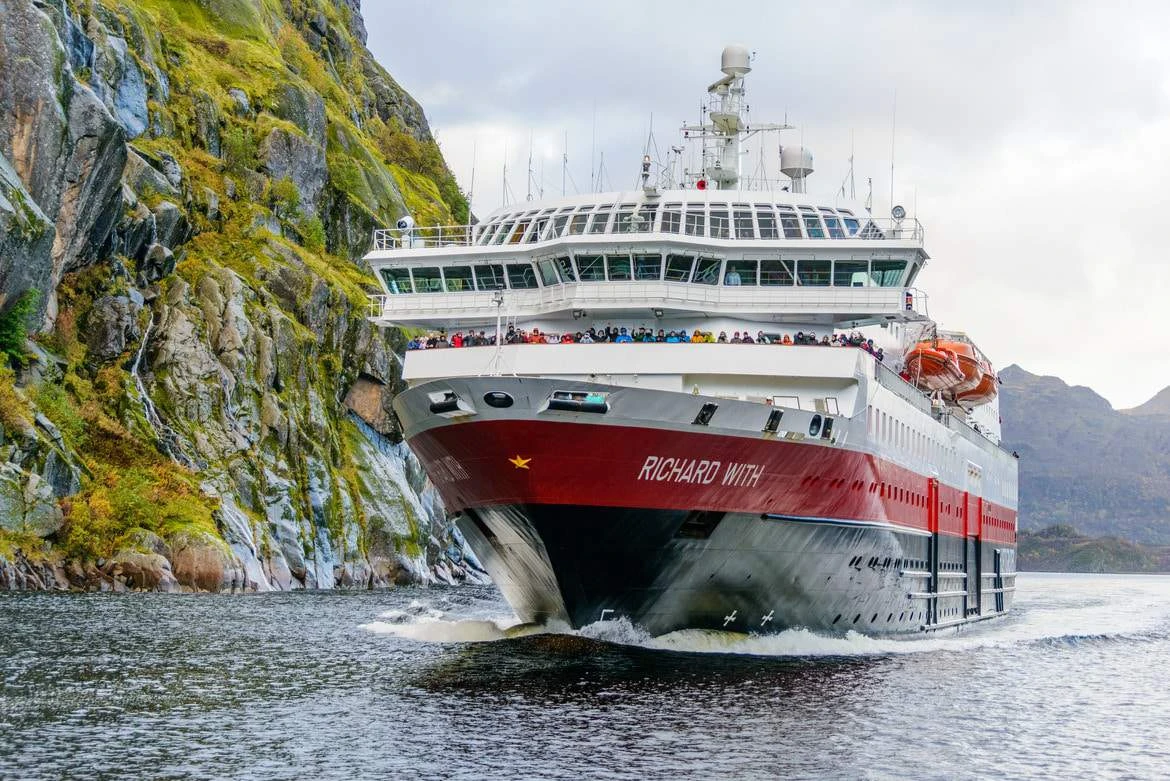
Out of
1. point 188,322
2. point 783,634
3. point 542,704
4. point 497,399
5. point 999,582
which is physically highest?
point 188,322

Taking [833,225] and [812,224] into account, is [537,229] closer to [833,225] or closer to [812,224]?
[812,224]

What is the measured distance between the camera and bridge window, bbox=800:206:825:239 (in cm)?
4612

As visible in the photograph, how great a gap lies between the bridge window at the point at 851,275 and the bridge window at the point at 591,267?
7.09 metres

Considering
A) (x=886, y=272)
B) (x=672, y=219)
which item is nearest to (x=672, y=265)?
(x=672, y=219)

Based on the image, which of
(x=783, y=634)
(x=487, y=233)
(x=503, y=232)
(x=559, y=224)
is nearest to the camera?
(x=783, y=634)

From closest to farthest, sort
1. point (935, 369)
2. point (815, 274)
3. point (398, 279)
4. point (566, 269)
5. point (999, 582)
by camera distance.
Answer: point (566, 269)
point (815, 274)
point (398, 279)
point (935, 369)
point (999, 582)

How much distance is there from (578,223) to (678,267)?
4335 mm

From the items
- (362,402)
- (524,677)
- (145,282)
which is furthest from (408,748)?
(362,402)

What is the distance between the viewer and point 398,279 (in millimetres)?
48219

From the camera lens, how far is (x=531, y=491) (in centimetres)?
3719

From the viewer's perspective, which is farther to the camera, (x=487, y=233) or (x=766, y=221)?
(x=487, y=233)

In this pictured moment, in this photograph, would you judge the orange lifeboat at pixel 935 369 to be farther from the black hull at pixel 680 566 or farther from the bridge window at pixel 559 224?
the bridge window at pixel 559 224

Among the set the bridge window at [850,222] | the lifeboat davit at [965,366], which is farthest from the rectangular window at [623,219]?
the lifeboat davit at [965,366]

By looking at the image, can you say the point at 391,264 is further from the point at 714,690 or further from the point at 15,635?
the point at 714,690
